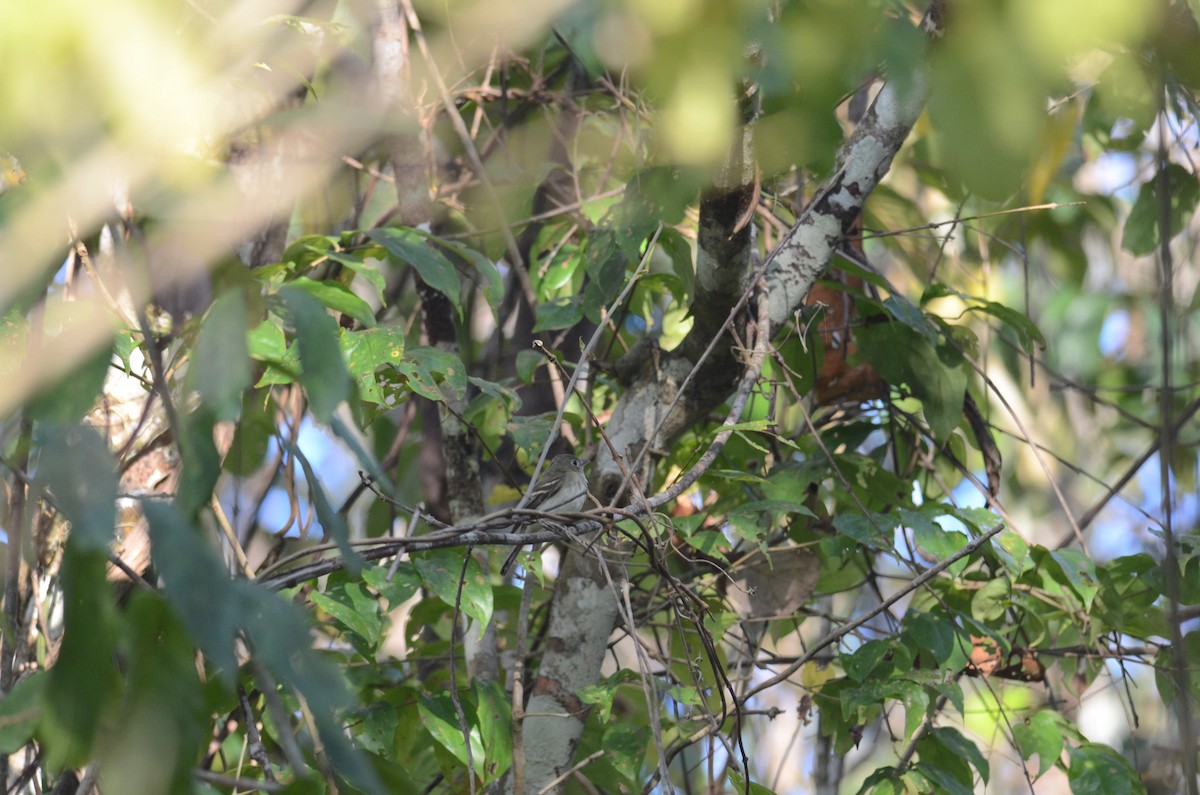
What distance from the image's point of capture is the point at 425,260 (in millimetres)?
2043

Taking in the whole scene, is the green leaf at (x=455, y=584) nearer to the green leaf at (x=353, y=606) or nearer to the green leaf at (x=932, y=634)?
the green leaf at (x=353, y=606)

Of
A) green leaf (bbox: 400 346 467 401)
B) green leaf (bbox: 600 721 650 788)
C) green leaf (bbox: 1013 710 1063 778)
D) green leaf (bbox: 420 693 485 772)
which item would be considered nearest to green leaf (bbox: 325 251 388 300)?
green leaf (bbox: 400 346 467 401)

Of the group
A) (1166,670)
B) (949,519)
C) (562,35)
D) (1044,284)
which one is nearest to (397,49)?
(562,35)

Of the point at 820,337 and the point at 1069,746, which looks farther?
the point at 820,337

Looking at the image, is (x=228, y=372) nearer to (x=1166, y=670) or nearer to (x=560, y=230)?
(x=1166, y=670)

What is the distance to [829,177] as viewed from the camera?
2.02 m

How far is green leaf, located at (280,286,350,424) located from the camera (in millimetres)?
773

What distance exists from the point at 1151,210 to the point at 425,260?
205cm

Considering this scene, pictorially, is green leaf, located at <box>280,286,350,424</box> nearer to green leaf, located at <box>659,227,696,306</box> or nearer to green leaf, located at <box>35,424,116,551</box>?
green leaf, located at <box>35,424,116,551</box>

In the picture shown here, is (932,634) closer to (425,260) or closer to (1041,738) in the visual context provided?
(1041,738)

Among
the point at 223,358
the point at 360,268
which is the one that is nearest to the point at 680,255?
the point at 360,268

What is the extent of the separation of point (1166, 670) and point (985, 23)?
163cm

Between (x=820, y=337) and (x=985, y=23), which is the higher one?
(x=820, y=337)

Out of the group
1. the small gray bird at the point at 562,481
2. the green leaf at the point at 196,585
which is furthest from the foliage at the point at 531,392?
the small gray bird at the point at 562,481
